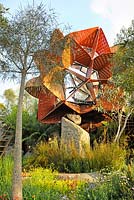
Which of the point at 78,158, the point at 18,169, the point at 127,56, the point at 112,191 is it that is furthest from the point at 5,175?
the point at 78,158

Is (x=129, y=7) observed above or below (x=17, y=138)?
above

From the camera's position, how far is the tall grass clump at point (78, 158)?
10719 mm

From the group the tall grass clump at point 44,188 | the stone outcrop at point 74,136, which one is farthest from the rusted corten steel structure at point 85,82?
the tall grass clump at point 44,188

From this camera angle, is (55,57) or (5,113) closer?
(55,57)

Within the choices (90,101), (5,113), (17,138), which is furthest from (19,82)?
(5,113)

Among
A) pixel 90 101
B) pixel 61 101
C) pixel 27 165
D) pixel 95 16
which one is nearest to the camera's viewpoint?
pixel 95 16

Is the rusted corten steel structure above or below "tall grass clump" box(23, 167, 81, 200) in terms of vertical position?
above

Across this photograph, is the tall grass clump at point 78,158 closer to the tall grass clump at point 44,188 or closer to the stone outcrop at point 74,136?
the stone outcrop at point 74,136

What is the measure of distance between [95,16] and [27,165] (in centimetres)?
614

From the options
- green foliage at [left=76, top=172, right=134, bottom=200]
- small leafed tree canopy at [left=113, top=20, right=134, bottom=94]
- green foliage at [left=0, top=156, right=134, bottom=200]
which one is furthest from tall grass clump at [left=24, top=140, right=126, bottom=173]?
green foliage at [left=76, top=172, right=134, bottom=200]

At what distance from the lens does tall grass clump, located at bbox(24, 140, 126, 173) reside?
35.2ft

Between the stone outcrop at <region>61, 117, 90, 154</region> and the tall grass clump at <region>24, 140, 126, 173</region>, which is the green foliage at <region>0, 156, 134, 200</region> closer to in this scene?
the tall grass clump at <region>24, 140, 126, 173</region>

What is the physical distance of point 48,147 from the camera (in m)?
12.2

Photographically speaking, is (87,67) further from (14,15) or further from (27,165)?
(14,15)
